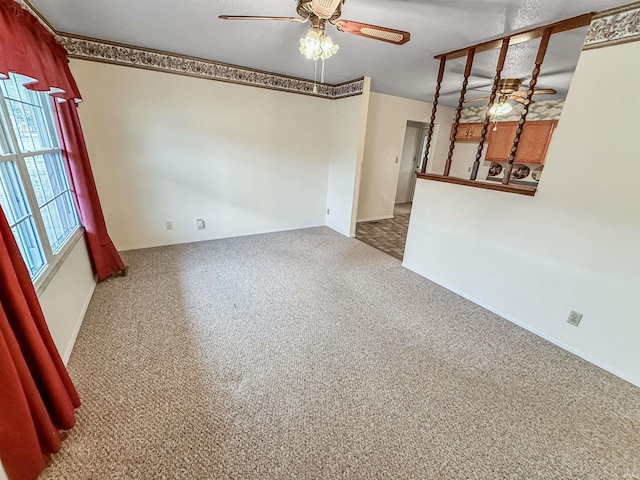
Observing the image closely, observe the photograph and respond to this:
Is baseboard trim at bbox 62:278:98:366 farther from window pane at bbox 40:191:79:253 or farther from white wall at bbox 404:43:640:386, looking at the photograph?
white wall at bbox 404:43:640:386

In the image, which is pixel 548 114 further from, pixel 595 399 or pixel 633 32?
pixel 595 399

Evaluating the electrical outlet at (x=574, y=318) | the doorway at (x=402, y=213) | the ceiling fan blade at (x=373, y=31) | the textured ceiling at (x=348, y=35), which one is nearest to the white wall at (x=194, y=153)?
the textured ceiling at (x=348, y=35)

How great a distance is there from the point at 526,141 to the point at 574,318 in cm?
391

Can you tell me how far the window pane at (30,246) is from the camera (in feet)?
4.98

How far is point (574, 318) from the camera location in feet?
6.40

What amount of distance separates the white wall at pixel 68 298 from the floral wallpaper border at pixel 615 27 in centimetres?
375

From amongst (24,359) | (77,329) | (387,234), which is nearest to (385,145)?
(387,234)

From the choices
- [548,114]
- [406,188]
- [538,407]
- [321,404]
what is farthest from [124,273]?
[548,114]

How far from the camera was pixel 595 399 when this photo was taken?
159 centimetres

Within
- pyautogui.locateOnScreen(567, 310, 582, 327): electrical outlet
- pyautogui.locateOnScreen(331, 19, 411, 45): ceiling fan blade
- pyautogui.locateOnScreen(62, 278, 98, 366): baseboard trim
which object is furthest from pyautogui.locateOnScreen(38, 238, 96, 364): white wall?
pyautogui.locateOnScreen(567, 310, 582, 327): electrical outlet

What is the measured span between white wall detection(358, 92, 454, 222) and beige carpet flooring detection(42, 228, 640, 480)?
9.34 feet

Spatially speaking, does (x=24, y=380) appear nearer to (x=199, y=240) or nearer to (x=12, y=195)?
(x=12, y=195)

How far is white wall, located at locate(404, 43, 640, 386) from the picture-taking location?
166cm

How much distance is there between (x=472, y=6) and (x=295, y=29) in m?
1.31
